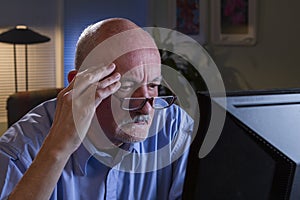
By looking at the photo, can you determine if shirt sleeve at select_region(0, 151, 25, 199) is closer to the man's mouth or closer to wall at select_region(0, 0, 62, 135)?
the man's mouth

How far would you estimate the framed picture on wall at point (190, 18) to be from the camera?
3.56m

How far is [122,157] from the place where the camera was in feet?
3.70

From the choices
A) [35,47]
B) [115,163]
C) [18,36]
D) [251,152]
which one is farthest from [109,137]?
[35,47]

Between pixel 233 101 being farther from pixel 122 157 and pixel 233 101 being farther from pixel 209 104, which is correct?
pixel 122 157

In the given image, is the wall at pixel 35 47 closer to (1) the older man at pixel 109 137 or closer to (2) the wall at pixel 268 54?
(2) the wall at pixel 268 54

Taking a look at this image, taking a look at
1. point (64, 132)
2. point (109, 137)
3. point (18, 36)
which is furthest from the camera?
point (18, 36)

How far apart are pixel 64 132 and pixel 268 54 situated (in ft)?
9.07

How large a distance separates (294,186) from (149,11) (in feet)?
11.5

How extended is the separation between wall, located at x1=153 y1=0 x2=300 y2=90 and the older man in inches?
88.9

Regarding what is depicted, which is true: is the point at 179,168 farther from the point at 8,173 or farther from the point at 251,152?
the point at 251,152

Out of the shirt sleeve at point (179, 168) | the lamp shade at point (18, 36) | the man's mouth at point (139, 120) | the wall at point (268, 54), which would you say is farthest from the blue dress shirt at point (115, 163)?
the wall at point (268, 54)

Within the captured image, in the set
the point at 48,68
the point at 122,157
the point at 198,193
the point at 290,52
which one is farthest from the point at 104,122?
the point at 48,68

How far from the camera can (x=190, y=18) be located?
3.62m

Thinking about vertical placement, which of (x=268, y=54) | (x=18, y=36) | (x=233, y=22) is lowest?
(x=268, y=54)
